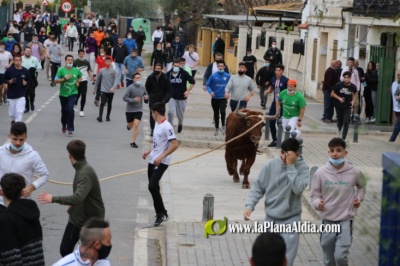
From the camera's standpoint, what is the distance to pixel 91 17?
2516 inches

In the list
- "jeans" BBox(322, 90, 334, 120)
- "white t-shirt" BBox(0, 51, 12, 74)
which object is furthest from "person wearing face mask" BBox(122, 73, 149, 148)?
"jeans" BBox(322, 90, 334, 120)

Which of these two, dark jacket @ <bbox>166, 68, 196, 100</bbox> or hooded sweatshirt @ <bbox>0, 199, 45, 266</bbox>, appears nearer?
hooded sweatshirt @ <bbox>0, 199, 45, 266</bbox>

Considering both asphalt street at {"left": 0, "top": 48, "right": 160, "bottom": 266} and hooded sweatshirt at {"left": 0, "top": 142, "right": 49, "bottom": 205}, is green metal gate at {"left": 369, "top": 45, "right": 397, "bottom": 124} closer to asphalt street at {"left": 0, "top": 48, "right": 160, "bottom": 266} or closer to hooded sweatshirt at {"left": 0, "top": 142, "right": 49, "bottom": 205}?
asphalt street at {"left": 0, "top": 48, "right": 160, "bottom": 266}

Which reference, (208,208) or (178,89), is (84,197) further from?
(178,89)

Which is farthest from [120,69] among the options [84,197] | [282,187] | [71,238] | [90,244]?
[90,244]

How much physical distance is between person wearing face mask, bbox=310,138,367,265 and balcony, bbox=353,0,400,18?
12.3m

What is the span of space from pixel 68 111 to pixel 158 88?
2048 millimetres

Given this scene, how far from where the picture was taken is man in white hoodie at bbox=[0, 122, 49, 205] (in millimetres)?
11094

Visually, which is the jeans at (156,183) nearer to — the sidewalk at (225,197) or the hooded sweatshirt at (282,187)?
the sidewalk at (225,197)

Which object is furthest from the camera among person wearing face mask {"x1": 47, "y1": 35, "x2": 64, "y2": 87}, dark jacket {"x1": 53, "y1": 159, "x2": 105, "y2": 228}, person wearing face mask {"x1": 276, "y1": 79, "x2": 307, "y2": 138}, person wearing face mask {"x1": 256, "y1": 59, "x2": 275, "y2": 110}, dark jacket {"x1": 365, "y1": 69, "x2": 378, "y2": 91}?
person wearing face mask {"x1": 47, "y1": 35, "x2": 64, "y2": 87}

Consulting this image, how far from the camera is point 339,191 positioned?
10453 mm

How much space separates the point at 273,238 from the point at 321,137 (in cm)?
1934

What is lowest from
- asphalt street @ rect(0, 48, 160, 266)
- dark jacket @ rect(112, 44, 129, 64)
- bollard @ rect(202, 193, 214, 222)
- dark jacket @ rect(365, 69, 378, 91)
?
asphalt street @ rect(0, 48, 160, 266)

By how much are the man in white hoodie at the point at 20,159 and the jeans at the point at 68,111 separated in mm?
11869
